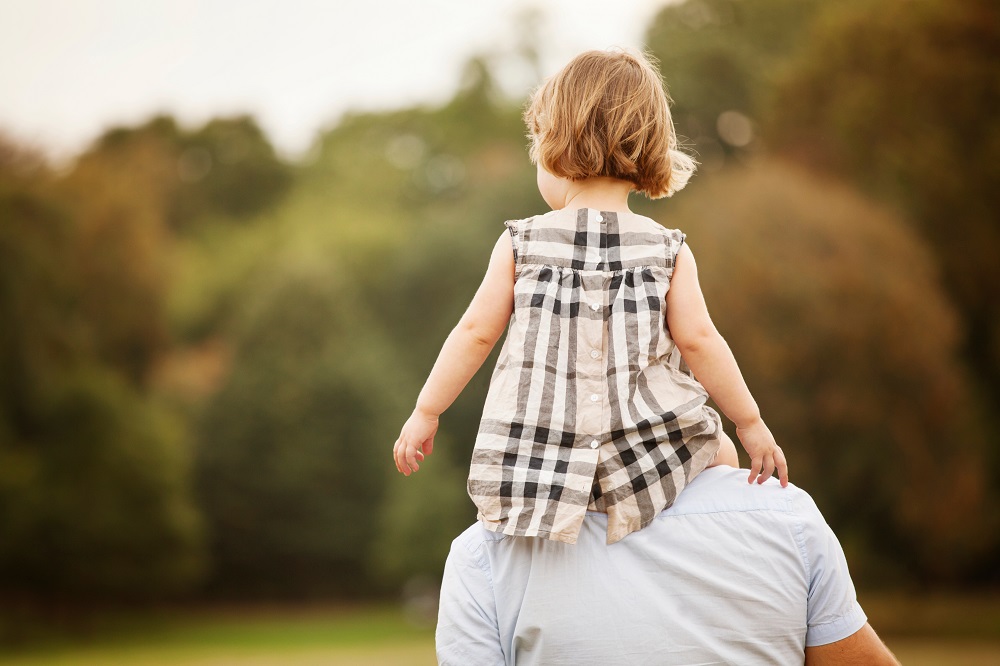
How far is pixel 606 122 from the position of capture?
1.98 meters

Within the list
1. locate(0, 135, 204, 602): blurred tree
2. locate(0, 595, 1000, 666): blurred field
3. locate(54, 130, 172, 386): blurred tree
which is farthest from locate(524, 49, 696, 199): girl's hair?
locate(54, 130, 172, 386): blurred tree

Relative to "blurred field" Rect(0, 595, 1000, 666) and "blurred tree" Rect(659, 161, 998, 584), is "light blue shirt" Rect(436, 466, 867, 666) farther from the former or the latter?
"blurred tree" Rect(659, 161, 998, 584)

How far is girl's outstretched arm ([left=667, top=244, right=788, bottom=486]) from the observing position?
1.88 metres

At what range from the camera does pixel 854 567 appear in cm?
1964

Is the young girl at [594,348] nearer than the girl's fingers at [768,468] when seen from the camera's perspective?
Yes

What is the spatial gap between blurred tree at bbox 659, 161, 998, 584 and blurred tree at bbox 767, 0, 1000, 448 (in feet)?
4.13

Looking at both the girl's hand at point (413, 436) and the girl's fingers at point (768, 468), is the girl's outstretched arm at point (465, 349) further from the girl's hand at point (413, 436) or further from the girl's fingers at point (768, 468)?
the girl's fingers at point (768, 468)

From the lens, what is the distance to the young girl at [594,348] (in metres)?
1.71

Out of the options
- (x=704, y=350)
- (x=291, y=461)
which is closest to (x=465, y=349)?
(x=704, y=350)

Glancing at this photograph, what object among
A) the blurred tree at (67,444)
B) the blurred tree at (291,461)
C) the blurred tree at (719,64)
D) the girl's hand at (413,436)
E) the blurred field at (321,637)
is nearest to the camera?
the girl's hand at (413,436)

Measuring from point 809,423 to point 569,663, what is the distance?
713 inches

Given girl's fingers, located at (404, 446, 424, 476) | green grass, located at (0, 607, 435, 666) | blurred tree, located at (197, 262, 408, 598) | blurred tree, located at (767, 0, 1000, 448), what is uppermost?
blurred tree, located at (767, 0, 1000, 448)

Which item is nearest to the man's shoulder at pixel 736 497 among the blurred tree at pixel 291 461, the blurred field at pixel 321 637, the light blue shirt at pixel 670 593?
the light blue shirt at pixel 670 593

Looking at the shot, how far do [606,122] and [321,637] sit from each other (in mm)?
20963
